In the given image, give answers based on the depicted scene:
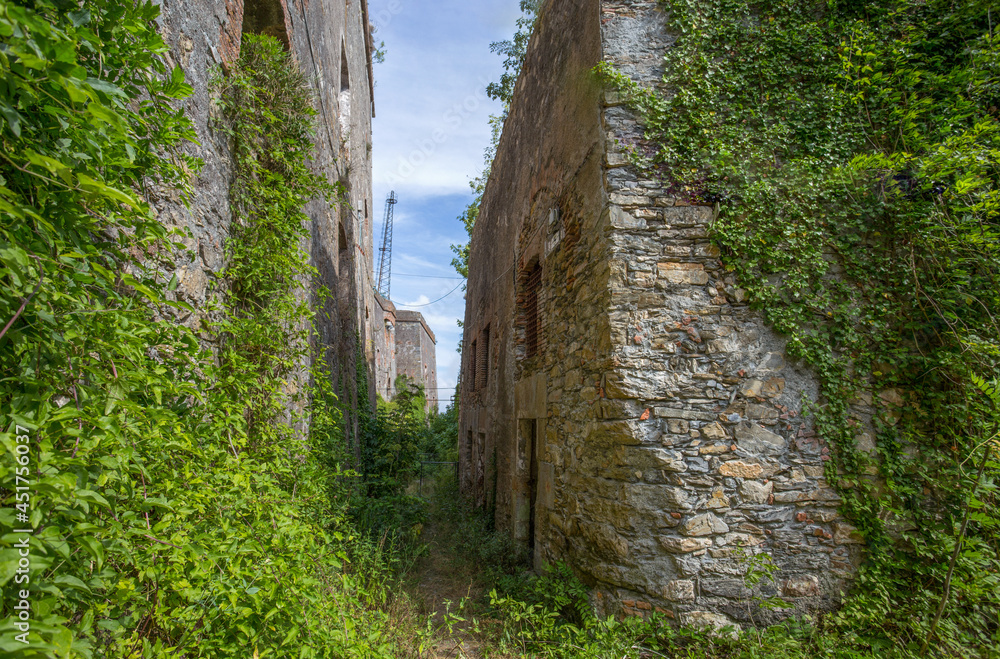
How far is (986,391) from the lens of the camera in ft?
10.7

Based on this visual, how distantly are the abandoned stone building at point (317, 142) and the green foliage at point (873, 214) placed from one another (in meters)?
3.12

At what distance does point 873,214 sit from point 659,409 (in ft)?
8.17

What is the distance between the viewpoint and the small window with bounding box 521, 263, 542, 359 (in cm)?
628

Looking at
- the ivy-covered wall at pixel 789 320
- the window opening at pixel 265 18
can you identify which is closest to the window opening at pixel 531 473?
the ivy-covered wall at pixel 789 320

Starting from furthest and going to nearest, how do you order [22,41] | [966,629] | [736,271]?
1. [736,271]
2. [966,629]
3. [22,41]

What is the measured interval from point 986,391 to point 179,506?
4.84 m

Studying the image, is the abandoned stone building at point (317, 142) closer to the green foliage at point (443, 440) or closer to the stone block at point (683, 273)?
the stone block at point (683, 273)

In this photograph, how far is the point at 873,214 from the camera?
394 cm

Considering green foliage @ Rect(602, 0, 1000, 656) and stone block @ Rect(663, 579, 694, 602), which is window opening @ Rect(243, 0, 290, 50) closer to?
green foliage @ Rect(602, 0, 1000, 656)

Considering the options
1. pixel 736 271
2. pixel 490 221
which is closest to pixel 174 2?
pixel 736 271

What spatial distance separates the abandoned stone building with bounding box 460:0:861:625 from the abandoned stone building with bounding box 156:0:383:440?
2.26 metres

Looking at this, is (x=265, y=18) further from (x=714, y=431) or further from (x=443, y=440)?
(x=443, y=440)

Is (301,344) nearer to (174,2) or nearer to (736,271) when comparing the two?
(174,2)

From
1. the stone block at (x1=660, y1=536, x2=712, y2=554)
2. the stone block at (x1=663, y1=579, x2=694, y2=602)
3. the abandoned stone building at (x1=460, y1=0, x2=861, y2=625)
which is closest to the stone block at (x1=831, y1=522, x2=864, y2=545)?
the abandoned stone building at (x1=460, y1=0, x2=861, y2=625)
